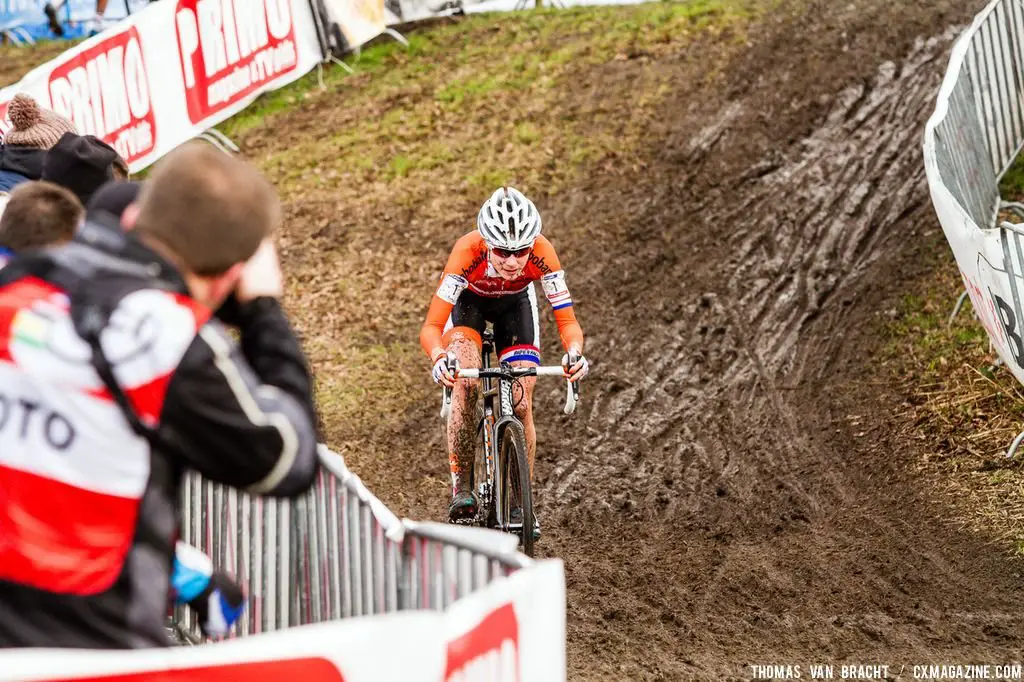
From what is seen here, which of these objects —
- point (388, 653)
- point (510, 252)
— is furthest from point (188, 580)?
point (510, 252)

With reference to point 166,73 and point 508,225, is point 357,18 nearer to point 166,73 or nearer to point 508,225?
point 166,73

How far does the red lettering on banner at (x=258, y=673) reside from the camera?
7.88 feet

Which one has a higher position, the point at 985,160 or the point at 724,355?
the point at 985,160

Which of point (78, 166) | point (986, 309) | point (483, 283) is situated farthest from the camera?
point (986, 309)

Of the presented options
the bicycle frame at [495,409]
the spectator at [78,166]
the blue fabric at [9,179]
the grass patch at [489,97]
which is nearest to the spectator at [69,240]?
the spectator at [78,166]

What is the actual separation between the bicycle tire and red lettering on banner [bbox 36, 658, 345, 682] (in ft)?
13.3

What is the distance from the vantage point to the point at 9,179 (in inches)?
264

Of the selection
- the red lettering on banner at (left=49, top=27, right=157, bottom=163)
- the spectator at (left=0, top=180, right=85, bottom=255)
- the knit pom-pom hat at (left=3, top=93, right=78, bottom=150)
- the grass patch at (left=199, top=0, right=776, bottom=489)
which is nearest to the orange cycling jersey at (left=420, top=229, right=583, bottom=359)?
the knit pom-pom hat at (left=3, top=93, right=78, bottom=150)

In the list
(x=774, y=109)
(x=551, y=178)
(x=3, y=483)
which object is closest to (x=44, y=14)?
(x=551, y=178)

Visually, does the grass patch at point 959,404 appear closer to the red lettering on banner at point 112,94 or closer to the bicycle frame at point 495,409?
the bicycle frame at point 495,409

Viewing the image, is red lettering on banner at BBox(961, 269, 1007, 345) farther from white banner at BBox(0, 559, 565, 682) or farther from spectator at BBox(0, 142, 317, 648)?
spectator at BBox(0, 142, 317, 648)

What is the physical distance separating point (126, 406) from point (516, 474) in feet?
15.4

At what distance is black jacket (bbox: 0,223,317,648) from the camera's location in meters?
2.28

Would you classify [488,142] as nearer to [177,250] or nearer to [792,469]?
[792,469]
